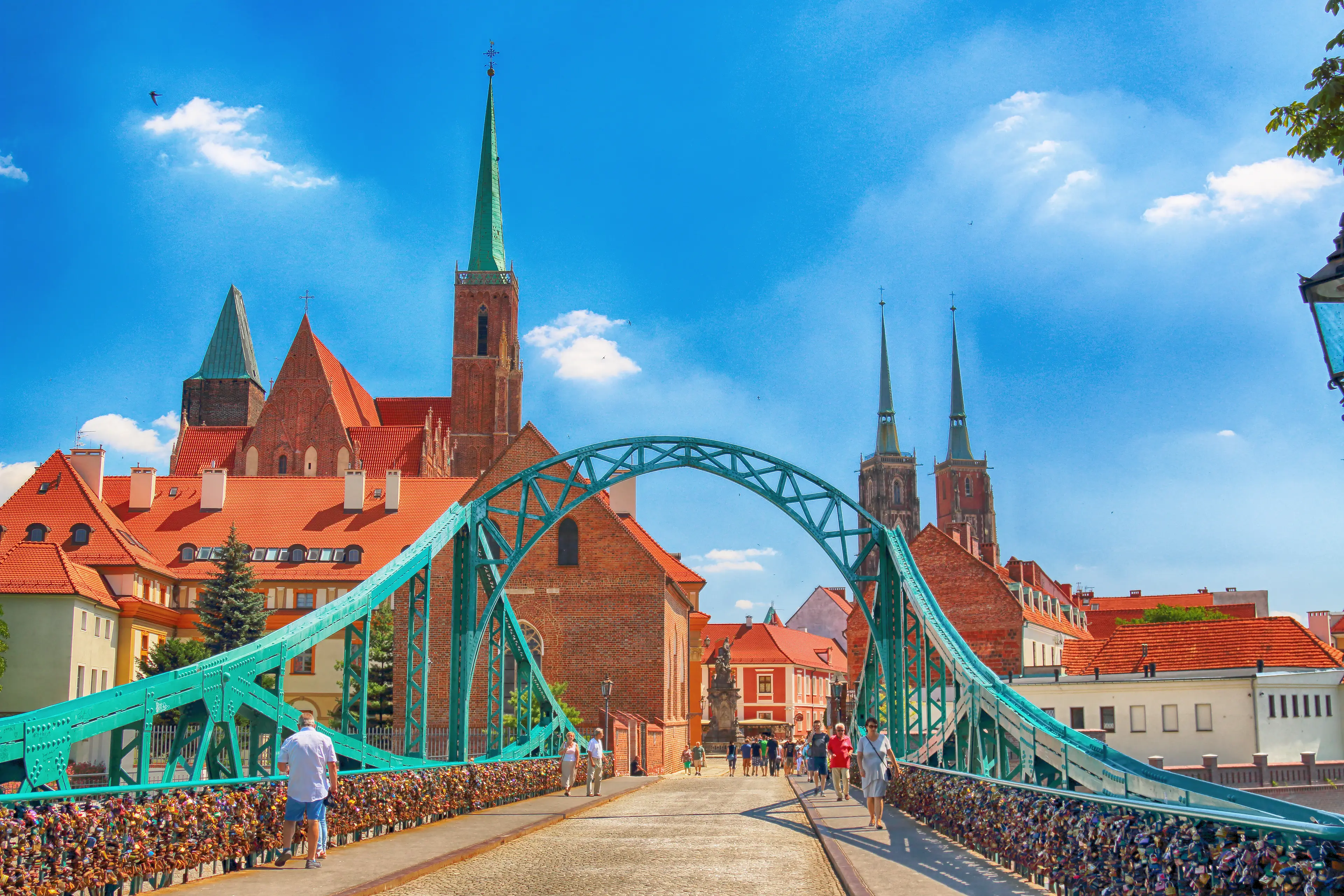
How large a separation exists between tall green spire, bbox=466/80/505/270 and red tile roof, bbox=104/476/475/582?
125 feet

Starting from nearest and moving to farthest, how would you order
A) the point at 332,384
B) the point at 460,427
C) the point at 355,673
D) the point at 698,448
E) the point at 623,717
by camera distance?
1. the point at 698,448
2. the point at 623,717
3. the point at 355,673
4. the point at 332,384
5. the point at 460,427

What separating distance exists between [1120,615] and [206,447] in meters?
68.7

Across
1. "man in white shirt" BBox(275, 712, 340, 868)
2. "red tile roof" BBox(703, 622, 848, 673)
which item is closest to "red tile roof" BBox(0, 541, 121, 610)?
"man in white shirt" BBox(275, 712, 340, 868)

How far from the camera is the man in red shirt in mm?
22516

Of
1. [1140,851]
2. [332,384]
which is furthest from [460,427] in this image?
[1140,851]

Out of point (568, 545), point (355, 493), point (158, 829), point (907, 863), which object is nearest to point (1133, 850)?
point (907, 863)

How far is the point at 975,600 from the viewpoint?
183 ft

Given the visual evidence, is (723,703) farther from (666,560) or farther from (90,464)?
(90,464)

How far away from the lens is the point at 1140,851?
797cm

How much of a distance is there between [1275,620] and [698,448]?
30.3 metres

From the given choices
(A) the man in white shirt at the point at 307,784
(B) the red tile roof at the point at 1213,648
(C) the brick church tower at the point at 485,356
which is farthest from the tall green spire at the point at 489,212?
(A) the man in white shirt at the point at 307,784

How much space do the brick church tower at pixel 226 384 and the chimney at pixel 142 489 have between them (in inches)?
1712

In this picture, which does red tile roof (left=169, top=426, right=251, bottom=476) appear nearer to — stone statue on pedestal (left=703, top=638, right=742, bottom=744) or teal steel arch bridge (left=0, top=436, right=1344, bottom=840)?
stone statue on pedestal (left=703, top=638, right=742, bottom=744)

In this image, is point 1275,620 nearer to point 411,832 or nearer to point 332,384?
point 411,832
